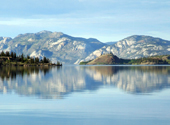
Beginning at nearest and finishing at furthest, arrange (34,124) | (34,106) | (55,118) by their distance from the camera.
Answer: (34,124) → (55,118) → (34,106)

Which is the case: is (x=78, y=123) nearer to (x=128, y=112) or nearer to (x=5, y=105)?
(x=128, y=112)

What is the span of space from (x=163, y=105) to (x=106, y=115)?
377 inches

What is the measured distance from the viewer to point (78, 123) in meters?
21.2

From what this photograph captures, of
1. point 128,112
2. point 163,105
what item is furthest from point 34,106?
point 163,105

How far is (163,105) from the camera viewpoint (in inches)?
1169

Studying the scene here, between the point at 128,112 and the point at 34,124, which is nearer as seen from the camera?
the point at 34,124

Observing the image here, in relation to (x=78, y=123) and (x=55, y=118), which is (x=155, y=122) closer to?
(x=78, y=123)

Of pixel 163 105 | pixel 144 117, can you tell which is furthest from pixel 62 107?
pixel 163 105

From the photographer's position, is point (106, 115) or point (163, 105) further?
point (163, 105)

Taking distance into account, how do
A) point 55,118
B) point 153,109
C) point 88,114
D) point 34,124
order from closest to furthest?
point 34,124, point 55,118, point 88,114, point 153,109

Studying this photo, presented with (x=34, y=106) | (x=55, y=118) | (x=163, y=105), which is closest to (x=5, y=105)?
(x=34, y=106)

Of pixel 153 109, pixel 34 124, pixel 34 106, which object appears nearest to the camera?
pixel 34 124

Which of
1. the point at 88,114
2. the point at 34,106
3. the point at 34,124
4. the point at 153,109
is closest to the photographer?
the point at 34,124

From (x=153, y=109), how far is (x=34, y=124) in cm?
1400
